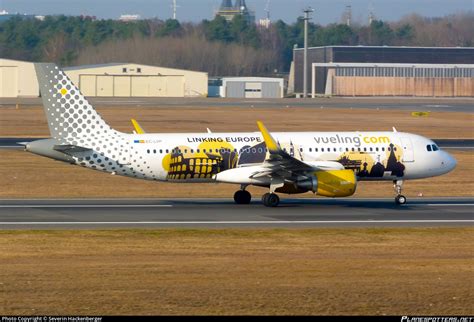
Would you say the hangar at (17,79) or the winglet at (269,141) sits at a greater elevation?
the hangar at (17,79)

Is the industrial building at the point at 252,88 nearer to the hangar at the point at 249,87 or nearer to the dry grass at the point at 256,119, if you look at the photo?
the hangar at the point at 249,87

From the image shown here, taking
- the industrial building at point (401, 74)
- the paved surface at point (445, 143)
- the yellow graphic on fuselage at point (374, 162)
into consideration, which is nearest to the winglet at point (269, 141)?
the yellow graphic on fuselage at point (374, 162)

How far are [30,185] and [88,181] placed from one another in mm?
3331

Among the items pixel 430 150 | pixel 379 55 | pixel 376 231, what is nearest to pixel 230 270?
pixel 376 231

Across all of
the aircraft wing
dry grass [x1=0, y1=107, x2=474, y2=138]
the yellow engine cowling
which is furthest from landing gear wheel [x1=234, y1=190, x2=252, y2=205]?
dry grass [x1=0, y1=107, x2=474, y2=138]

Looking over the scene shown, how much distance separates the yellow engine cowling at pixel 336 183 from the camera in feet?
143

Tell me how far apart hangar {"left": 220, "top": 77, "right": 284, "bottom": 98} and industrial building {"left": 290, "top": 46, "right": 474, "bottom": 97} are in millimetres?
6609

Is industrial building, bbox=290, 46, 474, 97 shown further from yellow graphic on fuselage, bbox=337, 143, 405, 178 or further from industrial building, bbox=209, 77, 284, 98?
yellow graphic on fuselage, bbox=337, 143, 405, 178

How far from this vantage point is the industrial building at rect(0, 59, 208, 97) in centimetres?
16838

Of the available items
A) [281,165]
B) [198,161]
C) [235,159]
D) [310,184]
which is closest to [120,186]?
[198,161]

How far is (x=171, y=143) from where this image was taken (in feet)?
150

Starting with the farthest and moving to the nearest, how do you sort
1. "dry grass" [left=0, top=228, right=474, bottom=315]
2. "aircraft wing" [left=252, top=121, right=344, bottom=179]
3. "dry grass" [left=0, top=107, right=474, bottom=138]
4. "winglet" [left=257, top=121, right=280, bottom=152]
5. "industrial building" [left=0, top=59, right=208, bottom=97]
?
"industrial building" [left=0, top=59, right=208, bottom=97] < "dry grass" [left=0, top=107, right=474, bottom=138] < "aircraft wing" [left=252, top=121, right=344, bottom=179] < "winglet" [left=257, top=121, right=280, bottom=152] < "dry grass" [left=0, top=228, right=474, bottom=315]

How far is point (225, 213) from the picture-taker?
43.1 meters

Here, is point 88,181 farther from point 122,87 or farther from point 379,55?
point 379,55
